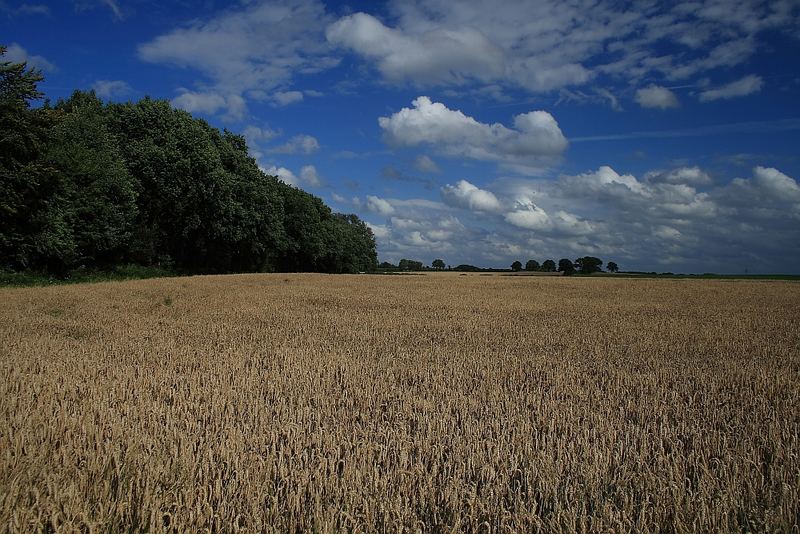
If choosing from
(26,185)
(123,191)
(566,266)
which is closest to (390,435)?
(26,185)

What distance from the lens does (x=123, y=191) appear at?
3909 centimetres

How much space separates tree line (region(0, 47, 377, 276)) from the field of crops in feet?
77.4

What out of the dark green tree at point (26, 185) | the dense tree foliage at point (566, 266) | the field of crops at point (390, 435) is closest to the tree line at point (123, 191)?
the dark green tree at point (26, 185)

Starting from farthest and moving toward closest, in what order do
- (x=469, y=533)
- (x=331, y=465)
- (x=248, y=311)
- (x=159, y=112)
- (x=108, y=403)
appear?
1. (x=159, y=112)
2. (x=248, y=311)
3. (x=108, y=403)
4. (x=331, y=465)
5. (x=469, y=533)

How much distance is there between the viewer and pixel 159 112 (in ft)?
157

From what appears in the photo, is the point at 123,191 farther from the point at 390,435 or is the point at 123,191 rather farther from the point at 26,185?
the point at 390,435

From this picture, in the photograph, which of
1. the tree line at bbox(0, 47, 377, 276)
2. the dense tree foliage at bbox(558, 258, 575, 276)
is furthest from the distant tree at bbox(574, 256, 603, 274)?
the tree line at bbox(0, 47, 377, 276)

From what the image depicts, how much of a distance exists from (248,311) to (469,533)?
1443 centimetres

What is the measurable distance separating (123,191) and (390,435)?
4078 centimetres

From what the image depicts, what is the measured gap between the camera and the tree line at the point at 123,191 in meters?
29.6

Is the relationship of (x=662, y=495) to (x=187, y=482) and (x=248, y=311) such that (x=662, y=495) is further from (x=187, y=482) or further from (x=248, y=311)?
(x=248, y=311)

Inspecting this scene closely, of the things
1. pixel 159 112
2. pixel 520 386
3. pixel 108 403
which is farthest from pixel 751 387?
pixel 159 112

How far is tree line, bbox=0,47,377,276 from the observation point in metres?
29.6

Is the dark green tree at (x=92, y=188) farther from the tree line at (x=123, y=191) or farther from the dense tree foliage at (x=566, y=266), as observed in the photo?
the dense tree foliage at (x=566, y=266)
